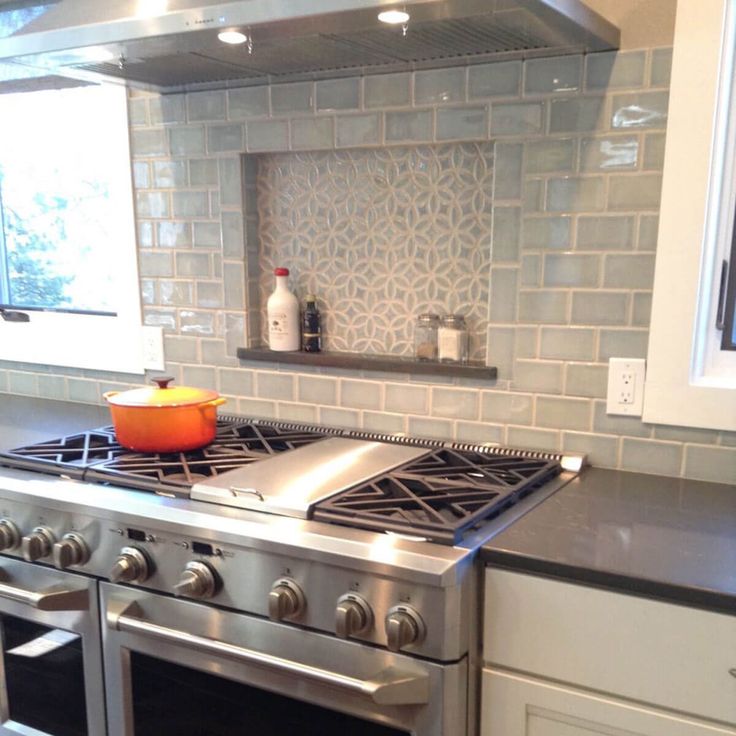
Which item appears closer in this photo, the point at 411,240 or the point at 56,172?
the point at 411,240

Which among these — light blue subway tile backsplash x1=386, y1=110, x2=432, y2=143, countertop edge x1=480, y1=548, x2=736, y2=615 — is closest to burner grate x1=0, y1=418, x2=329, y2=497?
countertop edge x1=480, y1=548, x2=736, y2=615

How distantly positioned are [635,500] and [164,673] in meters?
0.99

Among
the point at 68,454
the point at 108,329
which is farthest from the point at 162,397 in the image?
the point at 108,329

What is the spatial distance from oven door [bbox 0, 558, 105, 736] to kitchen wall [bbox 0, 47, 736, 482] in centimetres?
75

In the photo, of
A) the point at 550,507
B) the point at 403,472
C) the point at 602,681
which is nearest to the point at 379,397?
the point at 403,472

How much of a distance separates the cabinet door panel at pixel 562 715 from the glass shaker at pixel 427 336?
0.88 m

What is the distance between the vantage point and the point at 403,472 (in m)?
1.68

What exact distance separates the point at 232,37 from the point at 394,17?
338 millimetres

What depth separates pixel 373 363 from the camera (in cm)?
203

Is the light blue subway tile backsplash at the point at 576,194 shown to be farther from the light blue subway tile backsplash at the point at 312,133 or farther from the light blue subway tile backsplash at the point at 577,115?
the light blue subway tile backsplash at the point at 312,133

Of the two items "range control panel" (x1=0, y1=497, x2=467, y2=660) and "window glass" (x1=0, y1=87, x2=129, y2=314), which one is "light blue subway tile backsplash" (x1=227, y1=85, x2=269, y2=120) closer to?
"window glass" (x1=0, y1=87, x2=129, y2=314)

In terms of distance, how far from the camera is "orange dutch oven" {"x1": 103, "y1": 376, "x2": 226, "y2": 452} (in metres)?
1.78

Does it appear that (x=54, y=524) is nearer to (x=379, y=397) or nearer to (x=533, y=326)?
(x=379, y=397)

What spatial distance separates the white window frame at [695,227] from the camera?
1.58 meters
